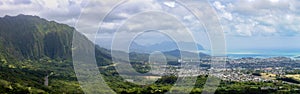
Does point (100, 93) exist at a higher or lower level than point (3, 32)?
lower

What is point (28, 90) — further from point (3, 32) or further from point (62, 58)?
point (3, 32)

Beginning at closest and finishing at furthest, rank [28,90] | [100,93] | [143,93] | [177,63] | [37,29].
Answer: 1. [143,93]
2. [100,93]
3. [28,90]
4. [177,63]
5. [37,29]

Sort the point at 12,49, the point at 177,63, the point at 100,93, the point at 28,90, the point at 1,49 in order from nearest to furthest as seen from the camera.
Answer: the point at 100,93, the point at 28,90, the point at 177,63, the point at 1,49, the point at 12,49

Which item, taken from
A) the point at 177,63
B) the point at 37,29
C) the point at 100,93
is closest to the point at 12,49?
the point at 37,29

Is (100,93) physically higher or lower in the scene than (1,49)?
lower

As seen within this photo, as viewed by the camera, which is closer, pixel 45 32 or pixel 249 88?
pixel 249 88

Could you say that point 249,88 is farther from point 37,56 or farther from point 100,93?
point 37,56

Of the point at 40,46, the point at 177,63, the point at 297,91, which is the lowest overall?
the point at 297,91

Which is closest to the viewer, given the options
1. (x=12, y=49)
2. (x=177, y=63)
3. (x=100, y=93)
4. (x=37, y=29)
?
(x=100, y=93)

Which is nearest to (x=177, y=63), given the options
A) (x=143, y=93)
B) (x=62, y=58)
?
(x=143, y=93)
